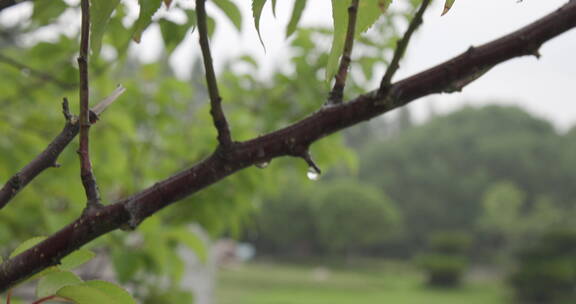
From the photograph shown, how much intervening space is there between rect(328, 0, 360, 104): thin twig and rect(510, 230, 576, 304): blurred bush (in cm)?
1308

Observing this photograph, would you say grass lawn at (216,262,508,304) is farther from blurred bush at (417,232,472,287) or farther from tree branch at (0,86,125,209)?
tree branch at (0,86,125,209)

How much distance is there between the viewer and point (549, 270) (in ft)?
39.8

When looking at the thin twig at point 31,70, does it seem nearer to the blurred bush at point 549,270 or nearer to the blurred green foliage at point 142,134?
the blurred green foliage at point 142,134

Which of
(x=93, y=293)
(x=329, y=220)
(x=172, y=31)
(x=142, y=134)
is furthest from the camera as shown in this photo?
(x=329, y=220)

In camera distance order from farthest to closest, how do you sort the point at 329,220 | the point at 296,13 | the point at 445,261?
the point at 329,220, the point at 445,261, the point at 296,13

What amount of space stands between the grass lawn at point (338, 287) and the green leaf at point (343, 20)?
466 inches

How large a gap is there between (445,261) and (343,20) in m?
15.9

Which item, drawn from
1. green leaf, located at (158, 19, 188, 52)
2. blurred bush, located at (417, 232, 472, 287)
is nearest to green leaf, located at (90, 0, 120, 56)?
green leaf, located at (158, 19, 188, 52)

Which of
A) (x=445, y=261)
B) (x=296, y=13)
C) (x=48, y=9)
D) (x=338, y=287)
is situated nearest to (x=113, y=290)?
(x=296, y=13)

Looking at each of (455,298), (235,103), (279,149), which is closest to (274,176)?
(235,103)

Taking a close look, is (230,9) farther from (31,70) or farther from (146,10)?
(31,70)

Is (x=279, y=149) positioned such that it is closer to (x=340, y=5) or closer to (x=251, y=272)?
(x=340, y=5)

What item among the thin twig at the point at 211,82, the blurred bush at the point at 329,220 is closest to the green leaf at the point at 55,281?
the thin twig at the point at 211,82

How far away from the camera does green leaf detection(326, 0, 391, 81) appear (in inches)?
14.2
